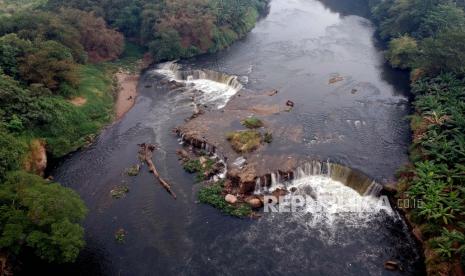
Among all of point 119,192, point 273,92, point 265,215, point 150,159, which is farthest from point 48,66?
point 265,215

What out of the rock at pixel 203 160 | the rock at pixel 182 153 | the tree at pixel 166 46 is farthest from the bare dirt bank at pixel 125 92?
the rock at pixel 203 160

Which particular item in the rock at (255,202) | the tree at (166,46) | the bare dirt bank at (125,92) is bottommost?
the bare dirt bank at (125,92)

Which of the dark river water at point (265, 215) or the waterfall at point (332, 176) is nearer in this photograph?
the dark river water at point (265, 215)

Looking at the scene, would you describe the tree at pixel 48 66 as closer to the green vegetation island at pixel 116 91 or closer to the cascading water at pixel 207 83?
the green vegetation island at pixel 116 91

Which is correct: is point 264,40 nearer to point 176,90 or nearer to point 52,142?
point 176,90

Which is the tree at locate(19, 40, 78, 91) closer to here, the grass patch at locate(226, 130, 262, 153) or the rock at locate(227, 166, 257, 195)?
the grass patch at locate(226, 130, 262, 153)

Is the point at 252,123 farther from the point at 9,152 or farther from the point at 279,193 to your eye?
the point at 9,152

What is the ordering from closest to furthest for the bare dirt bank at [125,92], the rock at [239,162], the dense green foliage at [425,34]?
the rock at [239,162], the dense green foliage at [425,34], the bare dirt bank at [125,92]
